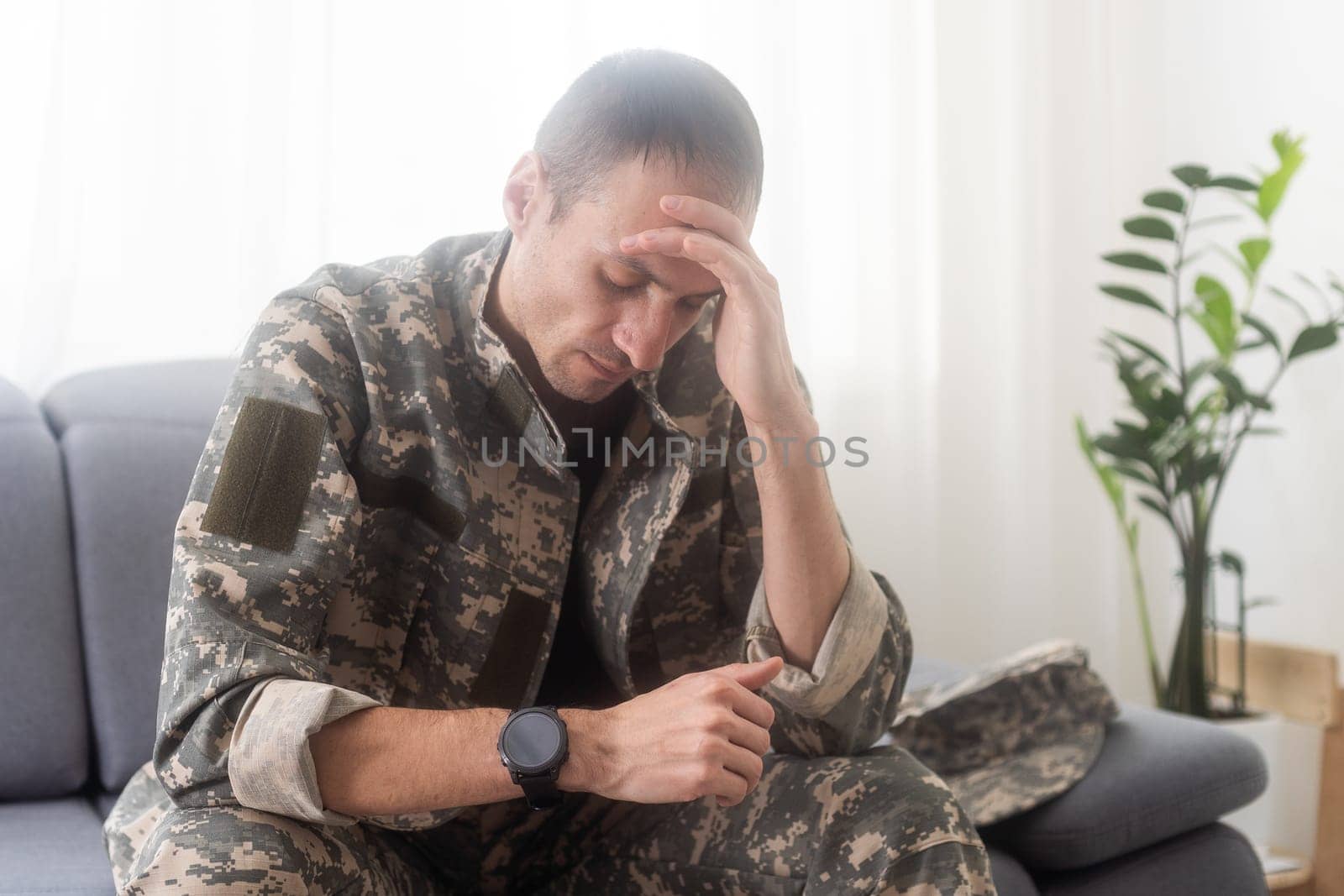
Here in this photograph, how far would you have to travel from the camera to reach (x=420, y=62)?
6.46 ft

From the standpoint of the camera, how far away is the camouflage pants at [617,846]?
0.86m

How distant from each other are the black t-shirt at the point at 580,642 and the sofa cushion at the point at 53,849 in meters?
0.46

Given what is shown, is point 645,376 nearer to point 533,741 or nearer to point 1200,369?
point 533,741

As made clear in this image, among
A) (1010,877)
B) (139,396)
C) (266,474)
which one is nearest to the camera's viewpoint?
(266,474)

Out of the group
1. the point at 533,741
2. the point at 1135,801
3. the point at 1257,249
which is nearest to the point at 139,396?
the point at 533,741

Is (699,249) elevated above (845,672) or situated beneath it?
elevated above

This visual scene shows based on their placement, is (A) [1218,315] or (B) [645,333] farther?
(A) [1218,315]

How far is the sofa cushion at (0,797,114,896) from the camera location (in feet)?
3.71

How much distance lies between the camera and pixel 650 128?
3.43 feet

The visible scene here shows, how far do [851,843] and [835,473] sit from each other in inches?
55.2

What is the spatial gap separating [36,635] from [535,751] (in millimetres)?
852

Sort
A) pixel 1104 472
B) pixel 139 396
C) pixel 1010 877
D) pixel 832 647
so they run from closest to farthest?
pixel 832 647
pixel 1010 877
pixel 139 396
pixel 1104 472

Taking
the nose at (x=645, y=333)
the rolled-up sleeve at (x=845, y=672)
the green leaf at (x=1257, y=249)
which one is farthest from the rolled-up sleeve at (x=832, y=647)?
the green leaf at (x=1257, y=249)

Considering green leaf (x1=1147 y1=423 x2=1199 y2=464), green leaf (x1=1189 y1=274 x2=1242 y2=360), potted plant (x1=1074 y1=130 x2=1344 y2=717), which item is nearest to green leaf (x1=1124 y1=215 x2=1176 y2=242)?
potted plant (x1=1074 y1=130 x2=1344 y2=717)
